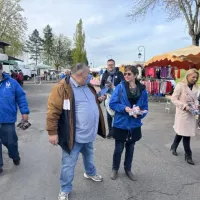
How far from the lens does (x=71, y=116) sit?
8.66ft

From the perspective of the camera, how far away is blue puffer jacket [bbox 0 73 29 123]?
11.3 ft

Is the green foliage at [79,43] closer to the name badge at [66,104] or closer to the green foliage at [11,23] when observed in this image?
the green foliage at [11,23]

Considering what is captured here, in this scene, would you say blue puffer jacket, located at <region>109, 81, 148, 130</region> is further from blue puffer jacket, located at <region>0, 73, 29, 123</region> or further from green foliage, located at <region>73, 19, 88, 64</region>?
green foliage, located at <region>73, 19, 88, 64</region>

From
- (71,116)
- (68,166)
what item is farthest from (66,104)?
(68,166)

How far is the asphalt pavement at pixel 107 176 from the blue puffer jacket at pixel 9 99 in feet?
3.04

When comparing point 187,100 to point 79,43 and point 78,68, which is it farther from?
point 79,43

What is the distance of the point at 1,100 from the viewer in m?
3.45

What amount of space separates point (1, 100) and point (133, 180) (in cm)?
231

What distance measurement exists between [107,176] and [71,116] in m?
1.40

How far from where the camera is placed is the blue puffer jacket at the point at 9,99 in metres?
3.45

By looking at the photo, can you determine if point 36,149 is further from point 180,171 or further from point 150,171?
point 180,171

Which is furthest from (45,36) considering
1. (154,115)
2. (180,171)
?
(180,171)

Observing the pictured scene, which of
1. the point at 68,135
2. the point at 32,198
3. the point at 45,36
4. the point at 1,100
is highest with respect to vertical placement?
the point at 45,36

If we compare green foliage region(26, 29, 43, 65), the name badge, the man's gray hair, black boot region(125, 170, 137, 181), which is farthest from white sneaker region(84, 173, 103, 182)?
green foliage region(26, 29, 43, 65)
